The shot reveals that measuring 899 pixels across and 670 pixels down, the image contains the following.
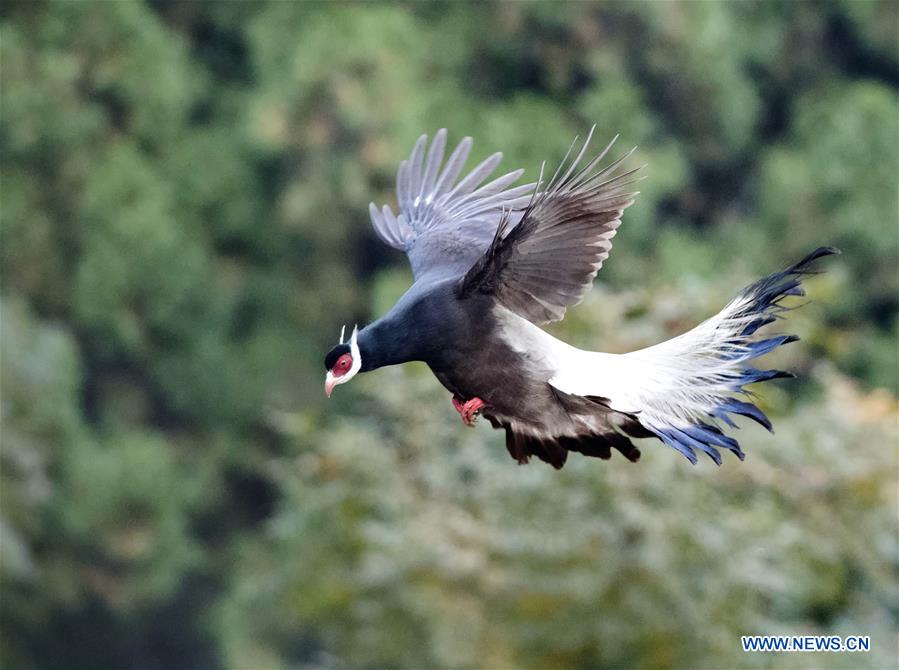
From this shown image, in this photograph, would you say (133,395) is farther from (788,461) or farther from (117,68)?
(788,461)

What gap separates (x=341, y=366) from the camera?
3.14 m

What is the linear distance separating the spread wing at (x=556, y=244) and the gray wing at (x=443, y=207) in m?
0.29

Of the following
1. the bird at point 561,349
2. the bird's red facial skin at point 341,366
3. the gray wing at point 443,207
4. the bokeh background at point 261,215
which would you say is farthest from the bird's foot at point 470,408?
the bokeh background at point 261,215

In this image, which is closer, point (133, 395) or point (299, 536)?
point (299, 536)

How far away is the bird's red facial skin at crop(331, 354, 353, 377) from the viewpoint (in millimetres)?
3135

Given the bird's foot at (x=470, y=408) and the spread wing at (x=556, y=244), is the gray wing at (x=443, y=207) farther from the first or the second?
the bird's foot at (x=470, y=408)

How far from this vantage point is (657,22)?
13.5 meters

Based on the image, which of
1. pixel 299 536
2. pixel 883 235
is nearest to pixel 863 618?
pixel 299 536

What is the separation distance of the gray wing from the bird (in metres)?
0.22

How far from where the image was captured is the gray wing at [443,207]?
12.4ft

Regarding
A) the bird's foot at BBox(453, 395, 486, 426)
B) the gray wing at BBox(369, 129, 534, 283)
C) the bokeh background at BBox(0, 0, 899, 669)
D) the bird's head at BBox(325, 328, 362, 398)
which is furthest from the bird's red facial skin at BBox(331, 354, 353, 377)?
the bokeh background at BBox(0, 0, 899, 669)

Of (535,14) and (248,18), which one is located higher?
(248,18)

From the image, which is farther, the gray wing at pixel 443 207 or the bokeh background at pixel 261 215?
the bokeh background at pixel 261 215

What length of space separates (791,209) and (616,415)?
34.9 ft
